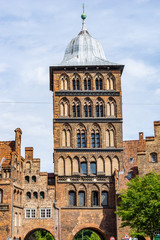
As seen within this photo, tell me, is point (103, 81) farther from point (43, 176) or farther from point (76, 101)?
point (43, 176)

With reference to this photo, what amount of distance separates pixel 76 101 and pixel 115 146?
659 centimetres

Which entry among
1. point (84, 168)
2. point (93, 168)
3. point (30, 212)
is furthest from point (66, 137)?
point (30, 212)

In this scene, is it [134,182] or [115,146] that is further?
[115,146]

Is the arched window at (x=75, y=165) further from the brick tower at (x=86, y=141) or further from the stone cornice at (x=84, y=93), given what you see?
the stone cornice at (x=84, y=93)

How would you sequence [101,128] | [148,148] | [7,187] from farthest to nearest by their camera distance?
[101,128]
[148,148]
[7,187]

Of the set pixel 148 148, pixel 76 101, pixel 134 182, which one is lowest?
pixel 134 182

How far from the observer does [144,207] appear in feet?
106

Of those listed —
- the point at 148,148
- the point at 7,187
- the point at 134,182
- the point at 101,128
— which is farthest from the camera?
the point at 101,128

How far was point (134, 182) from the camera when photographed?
111 ft

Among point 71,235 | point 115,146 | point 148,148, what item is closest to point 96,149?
point 115,146

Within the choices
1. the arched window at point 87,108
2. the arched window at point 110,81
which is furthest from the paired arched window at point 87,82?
the arched window at point 110,81

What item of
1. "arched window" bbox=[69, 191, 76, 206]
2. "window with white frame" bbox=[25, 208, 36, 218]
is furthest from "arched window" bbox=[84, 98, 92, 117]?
"window with white frame" bbox=[25, 208, 36, 218]

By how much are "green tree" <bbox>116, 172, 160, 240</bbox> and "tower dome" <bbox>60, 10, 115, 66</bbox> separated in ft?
60.4

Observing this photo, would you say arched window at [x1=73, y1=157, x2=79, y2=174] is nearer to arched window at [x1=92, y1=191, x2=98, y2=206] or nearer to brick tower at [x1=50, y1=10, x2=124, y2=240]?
brick tower at [x1=50, y1=10, x2=124, y2=240]
